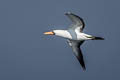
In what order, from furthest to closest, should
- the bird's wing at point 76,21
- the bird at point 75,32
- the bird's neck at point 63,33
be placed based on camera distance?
the bird's neck at point 63,33, the bird at point 75,32, the bird's wing at point 76,21

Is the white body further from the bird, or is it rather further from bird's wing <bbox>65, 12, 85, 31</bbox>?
bird's wing <bbox>65, 12, 85, 31</bbox>

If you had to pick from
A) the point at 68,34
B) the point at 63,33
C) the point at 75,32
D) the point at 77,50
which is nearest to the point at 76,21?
the point at 75,32

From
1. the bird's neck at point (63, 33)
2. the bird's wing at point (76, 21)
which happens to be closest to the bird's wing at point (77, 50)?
the bird's neck at point (63, 33)

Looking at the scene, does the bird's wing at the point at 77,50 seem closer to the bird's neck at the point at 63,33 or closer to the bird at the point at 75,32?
the bird at the point at 75,32

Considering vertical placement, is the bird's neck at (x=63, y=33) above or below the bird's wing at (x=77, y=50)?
above

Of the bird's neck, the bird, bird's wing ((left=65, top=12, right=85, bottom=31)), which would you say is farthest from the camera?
the bird's neck

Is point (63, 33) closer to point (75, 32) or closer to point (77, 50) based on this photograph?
point (75, 32)

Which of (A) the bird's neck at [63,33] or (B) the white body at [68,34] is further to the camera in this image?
(A) the bird's neck at [63,33]

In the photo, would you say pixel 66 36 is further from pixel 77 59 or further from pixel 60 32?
pixel 77 59

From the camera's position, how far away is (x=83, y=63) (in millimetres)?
33344

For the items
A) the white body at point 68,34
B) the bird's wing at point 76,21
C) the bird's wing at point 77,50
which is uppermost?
the bird's wing at point 76,21

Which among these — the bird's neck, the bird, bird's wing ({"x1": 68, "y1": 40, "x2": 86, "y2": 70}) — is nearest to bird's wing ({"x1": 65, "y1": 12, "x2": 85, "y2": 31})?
the bird

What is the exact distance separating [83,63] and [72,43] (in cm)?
150

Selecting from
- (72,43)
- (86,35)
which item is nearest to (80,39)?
(86,35)
